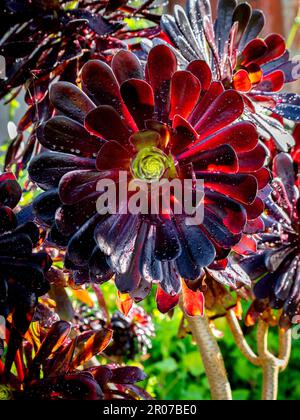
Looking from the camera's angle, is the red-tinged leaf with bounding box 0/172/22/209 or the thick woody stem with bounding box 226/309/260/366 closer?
the red-tinged leaf with bounding box 0/172/22/209

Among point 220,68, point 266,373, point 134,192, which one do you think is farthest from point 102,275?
point 266,373

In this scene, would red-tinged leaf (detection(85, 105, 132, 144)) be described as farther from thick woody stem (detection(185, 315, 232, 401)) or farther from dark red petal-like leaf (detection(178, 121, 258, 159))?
thick woody stem (detection(185, 315, 232, 401))

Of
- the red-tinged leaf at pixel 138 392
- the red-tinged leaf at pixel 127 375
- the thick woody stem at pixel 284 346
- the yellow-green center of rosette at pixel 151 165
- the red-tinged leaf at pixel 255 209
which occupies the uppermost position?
the yellow-green center of rosette at pixel 151 165

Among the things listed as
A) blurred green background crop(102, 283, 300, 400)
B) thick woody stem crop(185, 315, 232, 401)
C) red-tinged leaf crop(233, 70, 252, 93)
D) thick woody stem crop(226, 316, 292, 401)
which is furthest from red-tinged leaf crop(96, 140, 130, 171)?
blurred green background crop(102, 283, 300, 400)

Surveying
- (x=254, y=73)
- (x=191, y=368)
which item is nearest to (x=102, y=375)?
(x=254, y=73)

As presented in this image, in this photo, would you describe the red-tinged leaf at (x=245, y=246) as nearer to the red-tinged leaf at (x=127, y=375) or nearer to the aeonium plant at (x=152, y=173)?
the aeonium plant at (x=152, y=173)

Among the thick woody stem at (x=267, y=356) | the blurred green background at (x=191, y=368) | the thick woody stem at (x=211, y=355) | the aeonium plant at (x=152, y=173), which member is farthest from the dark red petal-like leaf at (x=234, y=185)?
the blurred green background at (x=191, y=368)

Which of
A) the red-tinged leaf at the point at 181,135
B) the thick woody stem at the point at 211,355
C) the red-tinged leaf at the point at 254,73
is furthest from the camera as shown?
the thick woody stem at the point at 211,355
